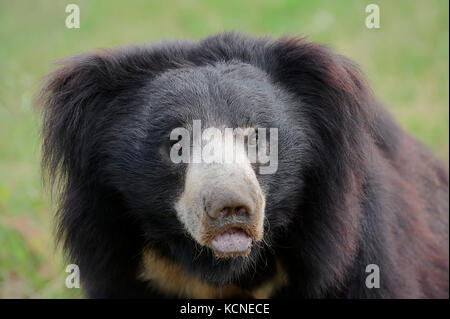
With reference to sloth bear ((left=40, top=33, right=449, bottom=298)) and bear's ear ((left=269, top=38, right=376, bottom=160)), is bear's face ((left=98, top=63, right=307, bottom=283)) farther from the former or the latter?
bear's ear ((left=269, top=38, right=376, bottom=160))

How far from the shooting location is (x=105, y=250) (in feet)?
13.0

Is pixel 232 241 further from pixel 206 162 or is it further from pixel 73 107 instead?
pixel 73 107

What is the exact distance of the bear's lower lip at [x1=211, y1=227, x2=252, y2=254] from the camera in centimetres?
331

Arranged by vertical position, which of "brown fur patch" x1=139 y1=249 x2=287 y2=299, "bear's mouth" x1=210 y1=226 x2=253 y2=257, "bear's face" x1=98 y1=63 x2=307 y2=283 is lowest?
"brown fur patch" x1=139 y1=249 x2=287 y2=299

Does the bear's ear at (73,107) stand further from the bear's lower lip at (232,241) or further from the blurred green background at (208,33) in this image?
the blurred green background at (208,33)

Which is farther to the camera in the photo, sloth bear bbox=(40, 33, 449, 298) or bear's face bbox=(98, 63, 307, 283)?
sloth bear bbox=(40, 33, 449, 298)

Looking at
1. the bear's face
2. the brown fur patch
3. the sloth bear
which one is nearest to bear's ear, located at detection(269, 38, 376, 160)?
the sloth bear

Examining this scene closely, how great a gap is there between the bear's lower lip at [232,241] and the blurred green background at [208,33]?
2.74 m

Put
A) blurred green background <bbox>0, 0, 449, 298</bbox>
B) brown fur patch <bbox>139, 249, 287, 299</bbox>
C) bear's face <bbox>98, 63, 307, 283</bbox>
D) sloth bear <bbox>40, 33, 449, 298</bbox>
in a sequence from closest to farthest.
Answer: bear's face <bbox>98, 63, 307, 283</bbox>
sloth bear <bbox>40, 33, 449, 298</bbox>
brown fur patch <bbox>139, 249, 287, 299</bbox>
blurred green background <bbox>0, 0, 449, 298</bbox>

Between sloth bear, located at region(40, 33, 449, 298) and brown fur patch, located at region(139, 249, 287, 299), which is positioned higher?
sloth bear, located at region(40, 33, 449, 298)

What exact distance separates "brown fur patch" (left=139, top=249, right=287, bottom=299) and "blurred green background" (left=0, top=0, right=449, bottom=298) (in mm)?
1896

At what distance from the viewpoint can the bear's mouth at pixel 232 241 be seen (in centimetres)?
331

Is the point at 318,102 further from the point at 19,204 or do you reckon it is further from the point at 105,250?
the point at 19,204

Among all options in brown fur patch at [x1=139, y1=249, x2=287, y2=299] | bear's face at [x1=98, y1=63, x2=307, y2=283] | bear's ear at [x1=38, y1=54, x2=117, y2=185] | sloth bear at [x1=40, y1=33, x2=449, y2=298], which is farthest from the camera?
brown fur patch at [x1=139, y1=249, x2=287, y2=299]
